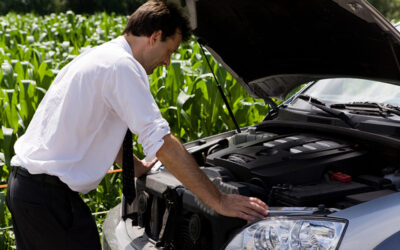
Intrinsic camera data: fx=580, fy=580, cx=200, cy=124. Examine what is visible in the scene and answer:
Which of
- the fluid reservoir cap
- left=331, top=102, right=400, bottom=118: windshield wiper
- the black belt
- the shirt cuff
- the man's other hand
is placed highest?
the shirt cuff

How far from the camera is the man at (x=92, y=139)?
2395mm

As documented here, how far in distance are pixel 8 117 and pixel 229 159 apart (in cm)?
306

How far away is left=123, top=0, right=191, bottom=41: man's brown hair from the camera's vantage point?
2627 millimetres

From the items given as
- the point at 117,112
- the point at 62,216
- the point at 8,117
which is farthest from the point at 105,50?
the point at 8,117

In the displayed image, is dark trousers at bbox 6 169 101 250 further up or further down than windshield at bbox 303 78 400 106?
further down

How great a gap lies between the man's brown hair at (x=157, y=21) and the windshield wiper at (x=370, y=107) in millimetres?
1188

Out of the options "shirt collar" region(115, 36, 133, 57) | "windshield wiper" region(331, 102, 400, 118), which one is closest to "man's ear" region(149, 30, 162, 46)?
"shirt collar" region(115, 36, 133, 57)

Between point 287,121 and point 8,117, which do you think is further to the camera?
point 8,117

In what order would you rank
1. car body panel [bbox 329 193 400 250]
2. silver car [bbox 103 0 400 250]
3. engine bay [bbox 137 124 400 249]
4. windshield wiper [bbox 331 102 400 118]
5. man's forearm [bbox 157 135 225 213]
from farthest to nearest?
1. windshield wiper [bbox 331 102 400 118]
2. engine bay [bbox 137 124 400 249]
3. man's forearm [bbox 157 135 225 213]
4. silver car [bbox 103 0 400 250]
5. car body panel [bbox 329 193 400 250]

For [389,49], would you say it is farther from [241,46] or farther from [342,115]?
[241,46]

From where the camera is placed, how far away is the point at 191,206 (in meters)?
2.74

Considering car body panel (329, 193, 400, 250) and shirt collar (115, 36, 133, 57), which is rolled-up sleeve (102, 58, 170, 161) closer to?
shirt collar (115, 36, 133, 57)

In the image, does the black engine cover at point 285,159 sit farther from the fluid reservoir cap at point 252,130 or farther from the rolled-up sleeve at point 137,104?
the rolled-up sleeve at point 137,104

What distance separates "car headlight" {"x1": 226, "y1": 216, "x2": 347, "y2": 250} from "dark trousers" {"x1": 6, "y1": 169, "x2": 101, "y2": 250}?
74 centimetres
